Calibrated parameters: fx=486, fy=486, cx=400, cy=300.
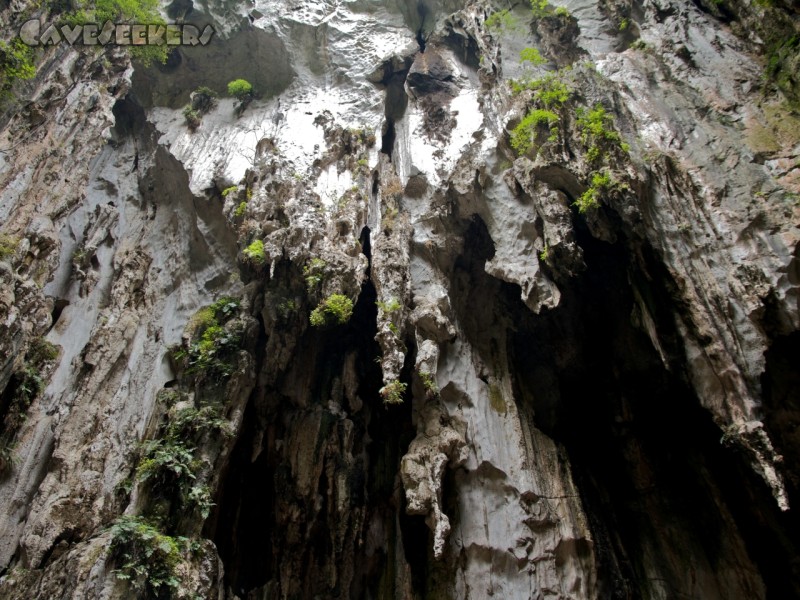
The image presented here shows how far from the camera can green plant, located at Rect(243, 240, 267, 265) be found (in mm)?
9148

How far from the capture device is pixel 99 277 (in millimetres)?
10547

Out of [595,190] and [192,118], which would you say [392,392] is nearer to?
[595,190]

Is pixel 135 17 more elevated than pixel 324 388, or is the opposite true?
pixel 135 17

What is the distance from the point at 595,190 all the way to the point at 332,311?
193 inches

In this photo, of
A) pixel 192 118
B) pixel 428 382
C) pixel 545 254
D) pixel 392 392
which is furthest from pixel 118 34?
pixel 545 254

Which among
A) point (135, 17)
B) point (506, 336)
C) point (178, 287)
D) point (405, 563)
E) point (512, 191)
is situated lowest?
point (405, 563)

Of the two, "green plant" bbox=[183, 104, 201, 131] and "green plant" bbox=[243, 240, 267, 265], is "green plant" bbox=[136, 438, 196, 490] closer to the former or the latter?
"green plant" bbox=[243, 240, 267, 265]

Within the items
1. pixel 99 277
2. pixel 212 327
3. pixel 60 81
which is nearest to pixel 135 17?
pixel 60 81

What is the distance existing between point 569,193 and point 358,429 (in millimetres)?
6035

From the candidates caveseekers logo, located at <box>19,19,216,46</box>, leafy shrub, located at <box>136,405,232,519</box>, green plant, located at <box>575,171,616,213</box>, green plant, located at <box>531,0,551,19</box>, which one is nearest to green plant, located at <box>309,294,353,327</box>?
leafy shrub, located at <box>136,405,232,519</box>

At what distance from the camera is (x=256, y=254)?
914 centimetres

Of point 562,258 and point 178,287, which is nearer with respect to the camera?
point 562,258

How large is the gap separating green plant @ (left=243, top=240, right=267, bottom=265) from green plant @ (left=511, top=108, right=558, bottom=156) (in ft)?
17.3

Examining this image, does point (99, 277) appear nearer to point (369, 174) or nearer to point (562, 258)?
point (369, 174)
